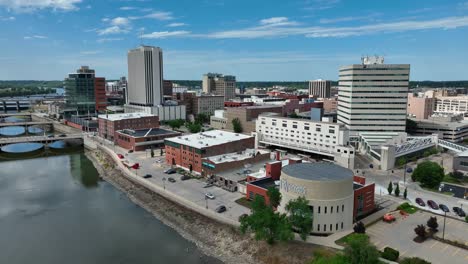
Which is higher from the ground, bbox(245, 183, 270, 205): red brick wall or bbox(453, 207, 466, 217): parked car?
bbox(245, 183, 270, 205): red brick wall

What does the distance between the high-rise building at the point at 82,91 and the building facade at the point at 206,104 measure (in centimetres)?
3980

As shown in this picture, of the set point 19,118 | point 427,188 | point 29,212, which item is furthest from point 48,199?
point 19,118

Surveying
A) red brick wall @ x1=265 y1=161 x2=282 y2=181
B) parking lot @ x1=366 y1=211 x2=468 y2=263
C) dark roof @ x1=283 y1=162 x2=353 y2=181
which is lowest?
parking lot @ x1=366 y1=211 x2=468 y2=263

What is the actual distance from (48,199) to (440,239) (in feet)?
172

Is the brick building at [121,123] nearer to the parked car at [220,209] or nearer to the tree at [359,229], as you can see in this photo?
the parked car at [220,209]

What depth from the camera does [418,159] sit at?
70938 millimetres

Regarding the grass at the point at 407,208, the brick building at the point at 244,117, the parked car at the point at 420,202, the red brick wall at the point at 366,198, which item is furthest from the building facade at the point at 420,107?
the red brick wall at the point at 366,198

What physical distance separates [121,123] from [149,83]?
42239 millimetres

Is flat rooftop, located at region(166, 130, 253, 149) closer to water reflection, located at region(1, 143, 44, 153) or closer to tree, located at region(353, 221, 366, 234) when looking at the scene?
tree, located at region(353, 221, 366, 234)

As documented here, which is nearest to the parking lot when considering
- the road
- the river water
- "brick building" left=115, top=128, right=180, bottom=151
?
the road

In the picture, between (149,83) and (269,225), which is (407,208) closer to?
(269,225)

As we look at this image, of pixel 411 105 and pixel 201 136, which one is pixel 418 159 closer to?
pixel 201 136

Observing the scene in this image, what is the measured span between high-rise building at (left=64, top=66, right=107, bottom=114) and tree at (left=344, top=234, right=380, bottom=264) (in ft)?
420

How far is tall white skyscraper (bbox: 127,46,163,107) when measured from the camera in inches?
5089
